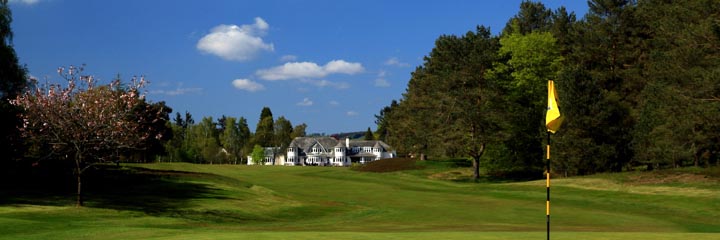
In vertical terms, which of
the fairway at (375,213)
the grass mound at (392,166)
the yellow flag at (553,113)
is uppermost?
the yellow flag at (553,113)

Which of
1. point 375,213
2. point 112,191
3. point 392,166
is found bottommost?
point 375,213

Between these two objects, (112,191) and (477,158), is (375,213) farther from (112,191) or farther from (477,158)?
(477,158)

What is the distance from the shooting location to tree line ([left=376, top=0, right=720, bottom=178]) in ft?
181

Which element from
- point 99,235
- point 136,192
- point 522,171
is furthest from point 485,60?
point 99,235

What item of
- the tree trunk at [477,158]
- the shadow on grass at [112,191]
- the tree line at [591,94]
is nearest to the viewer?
the shadow on grass at [112,191]

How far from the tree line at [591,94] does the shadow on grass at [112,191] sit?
98.7 feet

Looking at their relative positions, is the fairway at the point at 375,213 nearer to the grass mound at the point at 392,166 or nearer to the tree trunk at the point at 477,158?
the tree trunk at the point at 477,158

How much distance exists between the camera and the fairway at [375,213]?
24.8m

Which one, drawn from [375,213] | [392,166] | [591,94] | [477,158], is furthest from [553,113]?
[392,166]

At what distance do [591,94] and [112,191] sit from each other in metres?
43.8

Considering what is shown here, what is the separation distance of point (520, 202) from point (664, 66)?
24411 millimetres

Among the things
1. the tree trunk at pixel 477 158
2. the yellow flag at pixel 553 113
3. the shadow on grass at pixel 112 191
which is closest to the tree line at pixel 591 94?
the tree trunk at pixel 477 158

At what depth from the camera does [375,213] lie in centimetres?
3997

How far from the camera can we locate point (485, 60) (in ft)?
242
